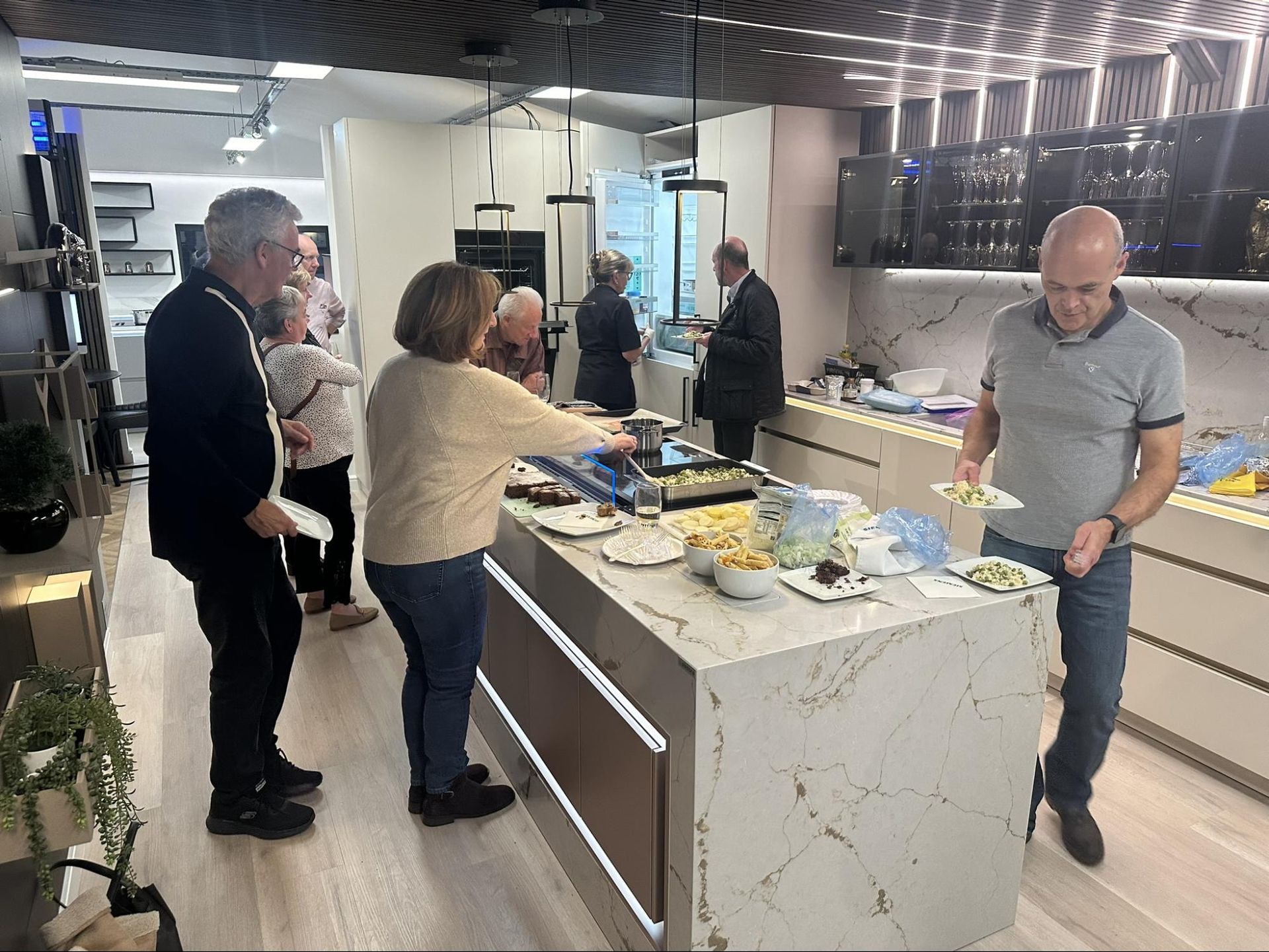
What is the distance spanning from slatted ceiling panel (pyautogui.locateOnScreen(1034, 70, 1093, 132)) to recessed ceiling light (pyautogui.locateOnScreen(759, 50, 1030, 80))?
0.11 metres

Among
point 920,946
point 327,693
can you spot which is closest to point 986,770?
point 920,946

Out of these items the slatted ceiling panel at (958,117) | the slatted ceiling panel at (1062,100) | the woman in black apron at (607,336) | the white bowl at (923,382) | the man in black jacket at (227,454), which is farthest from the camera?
the woman in black apron at (607,336)

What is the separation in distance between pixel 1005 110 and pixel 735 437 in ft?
7.11

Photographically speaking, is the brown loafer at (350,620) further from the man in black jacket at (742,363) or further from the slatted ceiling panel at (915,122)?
the slatted ceiling panel at (915,122)

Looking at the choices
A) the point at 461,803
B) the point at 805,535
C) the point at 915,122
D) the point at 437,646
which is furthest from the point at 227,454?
the point at 915,122

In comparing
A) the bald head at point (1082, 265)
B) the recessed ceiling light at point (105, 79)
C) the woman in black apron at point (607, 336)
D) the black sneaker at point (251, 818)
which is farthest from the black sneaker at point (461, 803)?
the recessed ceiling light at point (105, 79)

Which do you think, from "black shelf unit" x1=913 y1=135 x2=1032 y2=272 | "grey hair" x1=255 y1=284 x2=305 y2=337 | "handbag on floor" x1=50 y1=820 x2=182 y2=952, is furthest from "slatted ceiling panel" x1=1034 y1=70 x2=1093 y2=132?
"handbag on floor" x1=50 y1=820 x2=182 y2=952

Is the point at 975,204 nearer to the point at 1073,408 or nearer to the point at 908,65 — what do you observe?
the point at 908,65

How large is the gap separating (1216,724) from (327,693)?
3.20 meters

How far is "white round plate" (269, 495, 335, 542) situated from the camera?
224cm

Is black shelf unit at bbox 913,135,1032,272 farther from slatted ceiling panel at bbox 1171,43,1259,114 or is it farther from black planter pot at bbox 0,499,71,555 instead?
black planter pot at bbox 0,499,71,555

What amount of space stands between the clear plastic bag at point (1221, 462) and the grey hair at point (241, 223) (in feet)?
10.3

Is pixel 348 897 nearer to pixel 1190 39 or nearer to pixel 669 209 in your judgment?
pixel 1190 39

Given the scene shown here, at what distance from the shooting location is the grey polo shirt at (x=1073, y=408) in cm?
221
